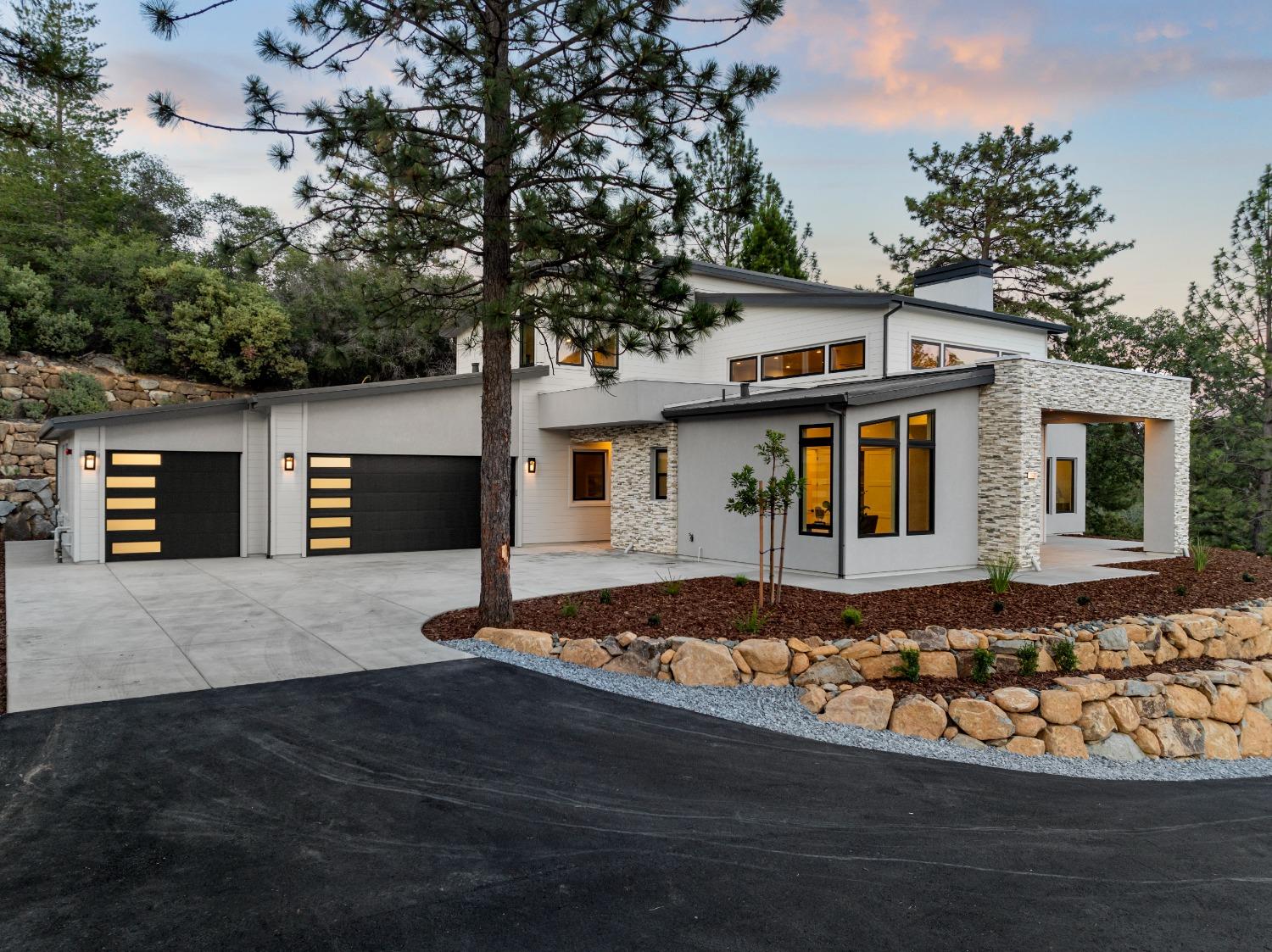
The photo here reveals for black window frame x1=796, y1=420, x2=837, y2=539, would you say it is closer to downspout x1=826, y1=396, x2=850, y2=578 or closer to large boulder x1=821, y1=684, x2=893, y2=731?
downspout x1=826, y1=396, x2=850, y2=578

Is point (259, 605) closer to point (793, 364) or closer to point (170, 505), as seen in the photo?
point (170, 505)

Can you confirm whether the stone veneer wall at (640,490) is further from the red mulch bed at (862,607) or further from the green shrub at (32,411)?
the green shrub at (32,411)

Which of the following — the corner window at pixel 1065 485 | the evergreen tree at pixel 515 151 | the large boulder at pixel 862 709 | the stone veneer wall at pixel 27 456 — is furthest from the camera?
the corner window at pixel 1065 485

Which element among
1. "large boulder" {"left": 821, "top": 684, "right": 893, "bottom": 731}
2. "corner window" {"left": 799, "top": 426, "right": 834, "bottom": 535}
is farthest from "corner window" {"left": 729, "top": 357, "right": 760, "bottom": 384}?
"large boulder" {"left": 821, "top": 684, "right": 893, "bottom": 731}

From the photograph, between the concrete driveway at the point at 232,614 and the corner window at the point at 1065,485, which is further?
the corner window at the point at 1065,485

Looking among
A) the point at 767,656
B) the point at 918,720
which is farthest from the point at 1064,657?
the point at 767,656

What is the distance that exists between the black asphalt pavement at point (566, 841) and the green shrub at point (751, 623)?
172cm

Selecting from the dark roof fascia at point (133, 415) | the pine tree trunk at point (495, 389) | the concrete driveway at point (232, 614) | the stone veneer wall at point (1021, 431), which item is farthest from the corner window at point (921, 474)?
the dark roof fascia at point (133, 415)

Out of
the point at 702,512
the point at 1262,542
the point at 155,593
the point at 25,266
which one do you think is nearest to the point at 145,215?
the point at 25,266

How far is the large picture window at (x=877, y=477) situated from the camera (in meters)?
10.4

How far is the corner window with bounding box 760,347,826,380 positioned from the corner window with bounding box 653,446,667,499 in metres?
3.15

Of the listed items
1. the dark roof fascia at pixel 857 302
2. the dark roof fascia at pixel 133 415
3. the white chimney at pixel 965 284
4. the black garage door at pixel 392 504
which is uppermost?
the white chimney at pixel 965 284

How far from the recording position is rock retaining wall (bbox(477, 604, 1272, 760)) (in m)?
5.38

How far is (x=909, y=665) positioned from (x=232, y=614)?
7.00 metres
